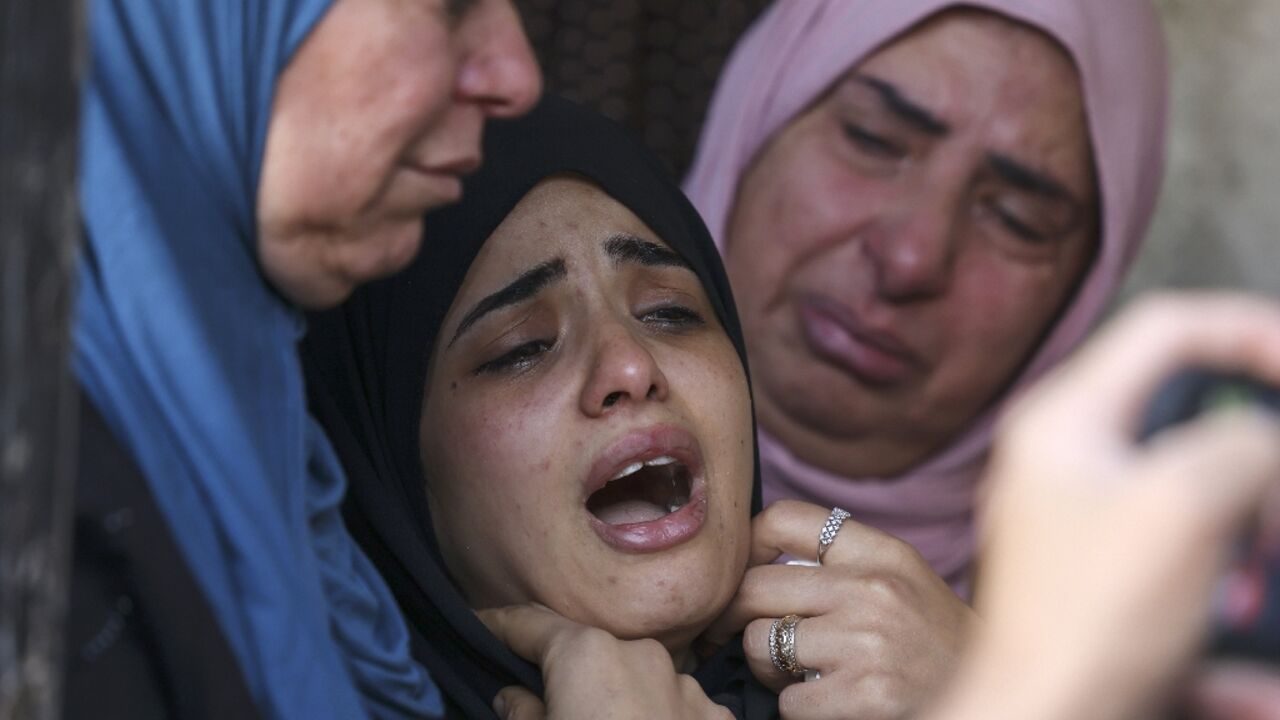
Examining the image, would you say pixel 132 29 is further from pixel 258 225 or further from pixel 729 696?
pixel 729 696

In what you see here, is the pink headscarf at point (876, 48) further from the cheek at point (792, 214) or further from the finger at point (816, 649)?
the finger at point (816, 649)

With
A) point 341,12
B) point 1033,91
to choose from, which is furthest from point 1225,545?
point 1033,91

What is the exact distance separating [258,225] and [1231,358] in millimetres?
826

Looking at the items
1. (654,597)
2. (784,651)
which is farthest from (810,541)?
(654,597)

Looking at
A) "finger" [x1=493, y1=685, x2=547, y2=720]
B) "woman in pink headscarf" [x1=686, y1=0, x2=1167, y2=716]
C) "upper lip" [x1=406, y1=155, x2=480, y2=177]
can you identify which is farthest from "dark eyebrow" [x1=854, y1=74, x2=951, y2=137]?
"upper lip" [x1=406, y1=155, x2=480, y2=177]

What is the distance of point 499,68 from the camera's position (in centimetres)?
136

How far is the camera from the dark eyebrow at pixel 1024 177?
2652mm

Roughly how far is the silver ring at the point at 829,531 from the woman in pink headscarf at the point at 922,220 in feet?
2.59

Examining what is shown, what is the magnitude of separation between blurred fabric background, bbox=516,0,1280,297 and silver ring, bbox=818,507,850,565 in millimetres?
1210

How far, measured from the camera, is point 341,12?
1259mm

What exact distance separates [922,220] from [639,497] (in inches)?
36.4

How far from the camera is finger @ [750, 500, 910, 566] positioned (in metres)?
1.90

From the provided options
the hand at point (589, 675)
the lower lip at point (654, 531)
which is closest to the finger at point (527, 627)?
the hand at point (589, 675)

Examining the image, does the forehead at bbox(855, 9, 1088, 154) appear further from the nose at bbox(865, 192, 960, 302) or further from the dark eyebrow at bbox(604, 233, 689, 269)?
the dark eyebrow at bbox(604, 233, 689, 269)
